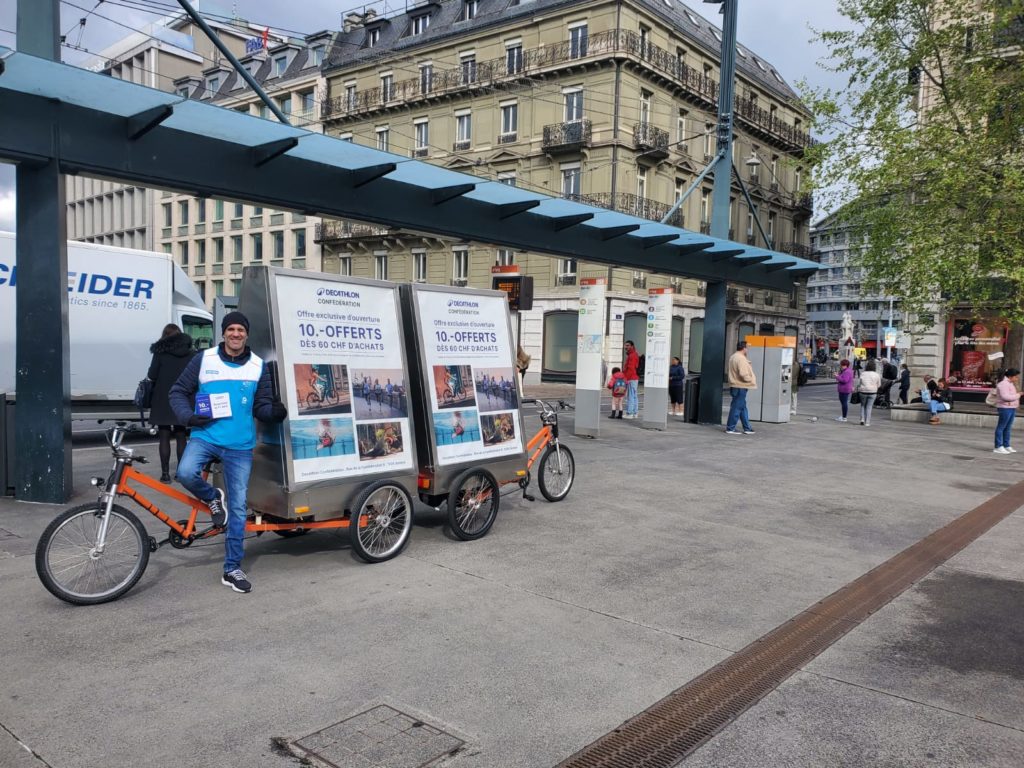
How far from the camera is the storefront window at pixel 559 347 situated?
3706 cm

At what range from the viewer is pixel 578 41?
3547cm

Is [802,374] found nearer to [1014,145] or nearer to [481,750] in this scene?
[1014,145]

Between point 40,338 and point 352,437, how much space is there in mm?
3707

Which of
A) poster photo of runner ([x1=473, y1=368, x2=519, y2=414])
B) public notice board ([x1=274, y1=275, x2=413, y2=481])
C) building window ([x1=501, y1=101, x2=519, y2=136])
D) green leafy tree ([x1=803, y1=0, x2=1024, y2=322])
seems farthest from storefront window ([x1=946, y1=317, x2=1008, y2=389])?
building window ([x1=501, y1=101, x2=519, y2=136])

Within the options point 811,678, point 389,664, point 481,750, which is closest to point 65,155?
point 389,664

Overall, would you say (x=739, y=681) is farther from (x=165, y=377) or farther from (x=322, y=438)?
(x=165, y=377)

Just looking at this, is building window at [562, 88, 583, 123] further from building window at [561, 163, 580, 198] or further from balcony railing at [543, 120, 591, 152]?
building window at [561, 163, 580, 198]

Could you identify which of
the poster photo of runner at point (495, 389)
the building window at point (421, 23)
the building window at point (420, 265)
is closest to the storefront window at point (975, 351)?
the poster photo of runner at point (495, 389)

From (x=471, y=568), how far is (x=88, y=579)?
2.57m

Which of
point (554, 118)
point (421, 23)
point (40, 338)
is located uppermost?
point (421, 23)

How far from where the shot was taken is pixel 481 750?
3316 mm

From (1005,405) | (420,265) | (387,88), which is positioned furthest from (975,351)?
(387,88)

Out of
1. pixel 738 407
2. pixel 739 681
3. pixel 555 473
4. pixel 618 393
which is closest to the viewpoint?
pixel 739 681

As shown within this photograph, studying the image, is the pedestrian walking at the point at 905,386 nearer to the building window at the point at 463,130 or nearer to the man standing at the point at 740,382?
the man standing at the point at 740,382
